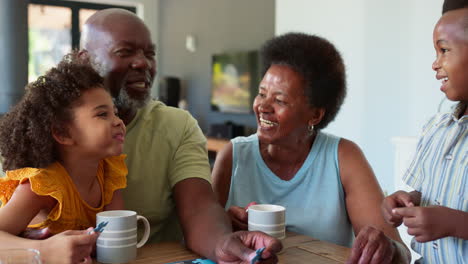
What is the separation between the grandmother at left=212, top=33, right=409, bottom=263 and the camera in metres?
1.76

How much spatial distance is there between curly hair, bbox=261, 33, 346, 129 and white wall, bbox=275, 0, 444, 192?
58.8 inches

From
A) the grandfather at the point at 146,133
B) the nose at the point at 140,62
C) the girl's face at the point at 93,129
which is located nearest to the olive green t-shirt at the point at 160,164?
the grandfather at the point at 146,133

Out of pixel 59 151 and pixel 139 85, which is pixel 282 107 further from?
pixel 59 151

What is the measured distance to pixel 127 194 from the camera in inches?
64.2

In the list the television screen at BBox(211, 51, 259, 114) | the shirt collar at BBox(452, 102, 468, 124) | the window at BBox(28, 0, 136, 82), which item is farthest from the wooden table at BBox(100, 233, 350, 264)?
the window at BBox(28, 0, 136, 82)

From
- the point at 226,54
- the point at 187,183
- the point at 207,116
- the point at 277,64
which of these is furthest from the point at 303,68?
the point at 207,116

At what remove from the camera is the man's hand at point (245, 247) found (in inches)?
43.9

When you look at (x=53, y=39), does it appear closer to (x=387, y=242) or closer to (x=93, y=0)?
(x=93, y=0)

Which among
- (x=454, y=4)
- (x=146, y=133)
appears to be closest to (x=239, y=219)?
(x=146, y=133)

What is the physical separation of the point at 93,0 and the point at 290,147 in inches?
282

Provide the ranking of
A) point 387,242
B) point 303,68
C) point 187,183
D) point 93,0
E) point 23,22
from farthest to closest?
point 93,0
point 23,22
point 303,68
point 187,183
point 387,242

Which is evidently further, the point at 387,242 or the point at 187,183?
the point at 187,183

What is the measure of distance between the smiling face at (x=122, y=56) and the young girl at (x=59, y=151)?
26 cm

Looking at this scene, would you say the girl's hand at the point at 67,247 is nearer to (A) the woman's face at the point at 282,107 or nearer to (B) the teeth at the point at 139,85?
(B) the teeth at the point at 139,85
